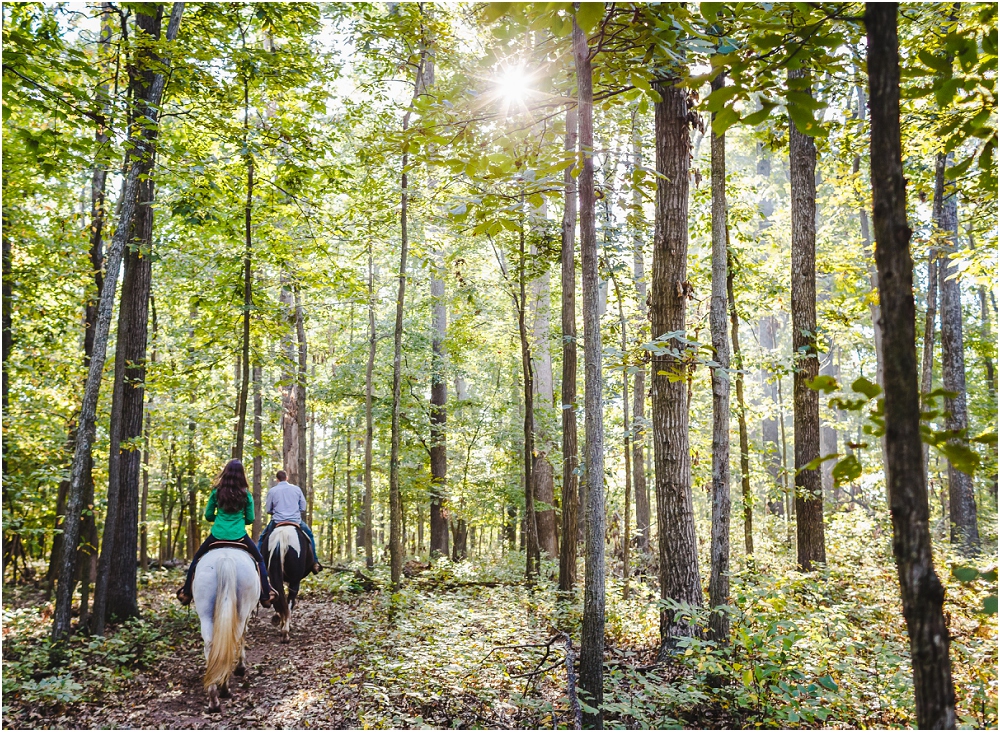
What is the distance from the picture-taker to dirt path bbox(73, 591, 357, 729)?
553 cm

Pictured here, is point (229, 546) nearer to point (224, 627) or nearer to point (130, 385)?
point (224, 627)

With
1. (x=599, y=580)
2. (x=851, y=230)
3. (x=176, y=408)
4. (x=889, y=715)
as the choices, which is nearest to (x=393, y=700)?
(x=599, y=580)

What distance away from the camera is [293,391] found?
15.8 m

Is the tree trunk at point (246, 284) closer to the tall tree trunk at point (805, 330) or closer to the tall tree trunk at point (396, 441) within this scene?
the tall tree trunk at point (396, 441)

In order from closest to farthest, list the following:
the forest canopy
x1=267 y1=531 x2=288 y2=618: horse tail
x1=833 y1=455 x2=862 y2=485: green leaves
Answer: x1=833 y1=455 x2=862 y2=485: green leaves → the forest canopy → x1=267 y1=531 x2=288 y2=618: horse tail

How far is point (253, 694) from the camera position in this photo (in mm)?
6289

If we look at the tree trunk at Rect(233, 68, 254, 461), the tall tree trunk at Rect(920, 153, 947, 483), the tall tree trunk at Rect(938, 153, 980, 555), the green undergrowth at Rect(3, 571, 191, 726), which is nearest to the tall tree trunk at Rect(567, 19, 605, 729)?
the green undergrowth at Rect(3, 571, 191, 726)

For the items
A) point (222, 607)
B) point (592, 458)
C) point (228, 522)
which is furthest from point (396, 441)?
point (592, 458)

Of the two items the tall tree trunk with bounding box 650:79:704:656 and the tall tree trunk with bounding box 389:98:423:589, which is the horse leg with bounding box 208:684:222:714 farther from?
the tall tree trunk with bounding box 650:79:704:656

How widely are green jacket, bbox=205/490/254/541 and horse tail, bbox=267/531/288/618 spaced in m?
2.10

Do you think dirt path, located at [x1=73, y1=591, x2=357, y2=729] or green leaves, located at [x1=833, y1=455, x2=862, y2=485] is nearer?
green leaves, located at [x1=833, y1=455, x2=862, y2=485]

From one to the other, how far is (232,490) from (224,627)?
1.50m

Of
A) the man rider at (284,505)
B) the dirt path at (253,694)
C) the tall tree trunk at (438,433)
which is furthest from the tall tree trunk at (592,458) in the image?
the tall tree trunk at (438,433)

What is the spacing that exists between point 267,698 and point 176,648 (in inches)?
107
